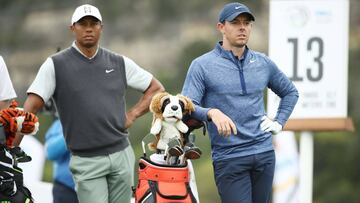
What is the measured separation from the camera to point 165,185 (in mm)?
7688

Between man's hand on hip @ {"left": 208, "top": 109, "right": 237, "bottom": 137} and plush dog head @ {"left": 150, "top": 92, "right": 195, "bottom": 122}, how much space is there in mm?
244

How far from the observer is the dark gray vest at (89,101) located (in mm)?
8367

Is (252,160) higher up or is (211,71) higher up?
(211,71)

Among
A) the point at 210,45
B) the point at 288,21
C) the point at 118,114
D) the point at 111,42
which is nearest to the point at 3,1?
the point at 111,42

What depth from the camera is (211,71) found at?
311 inches

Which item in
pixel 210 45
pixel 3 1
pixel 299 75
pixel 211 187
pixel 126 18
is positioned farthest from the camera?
pixel 126 18

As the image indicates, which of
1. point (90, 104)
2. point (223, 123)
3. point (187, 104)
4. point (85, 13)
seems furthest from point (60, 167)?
point (223, 123)

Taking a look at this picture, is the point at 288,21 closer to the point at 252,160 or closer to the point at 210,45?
the point at 252,160

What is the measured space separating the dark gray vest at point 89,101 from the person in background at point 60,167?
1.62 meters

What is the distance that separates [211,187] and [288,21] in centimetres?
1313

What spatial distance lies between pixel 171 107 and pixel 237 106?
1.37 feet

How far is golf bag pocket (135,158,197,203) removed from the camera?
301 inches

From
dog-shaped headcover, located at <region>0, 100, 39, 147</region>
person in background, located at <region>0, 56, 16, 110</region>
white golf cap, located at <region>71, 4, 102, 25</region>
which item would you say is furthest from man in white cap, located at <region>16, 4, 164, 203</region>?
dog-shaped headcover, located at <region>0, 100, 39, 147</region>

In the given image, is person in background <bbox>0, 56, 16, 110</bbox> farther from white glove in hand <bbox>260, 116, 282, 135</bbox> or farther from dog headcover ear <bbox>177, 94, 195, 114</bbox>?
white glove in hand <bbox>260, 116, 282, 135</bbox>
